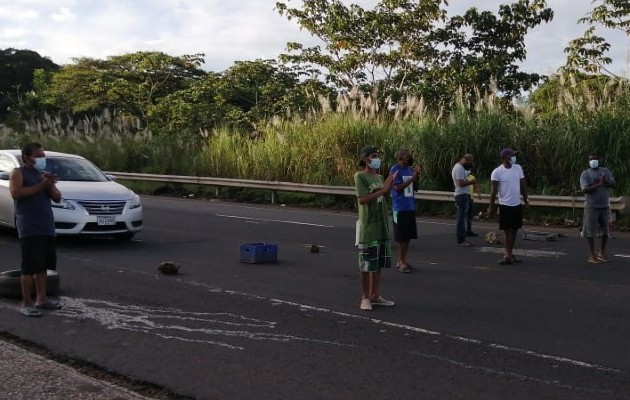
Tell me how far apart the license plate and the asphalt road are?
A: 44 cm

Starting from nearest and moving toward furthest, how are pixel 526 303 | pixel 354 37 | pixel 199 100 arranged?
pixel 526 303
pixel 354 37
pixel 199 100

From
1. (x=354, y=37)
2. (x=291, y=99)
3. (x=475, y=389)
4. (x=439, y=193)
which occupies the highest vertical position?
(x=354, y=37)

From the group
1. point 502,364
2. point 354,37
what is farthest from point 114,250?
point 354,37

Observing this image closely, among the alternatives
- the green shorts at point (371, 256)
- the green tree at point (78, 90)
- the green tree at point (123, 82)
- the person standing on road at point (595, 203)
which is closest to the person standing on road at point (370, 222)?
the green shorts at point (371, 256)

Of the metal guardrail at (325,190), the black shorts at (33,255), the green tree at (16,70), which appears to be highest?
the green tree at (16,70)

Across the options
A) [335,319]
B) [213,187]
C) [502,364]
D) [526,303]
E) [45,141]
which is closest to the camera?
[502,364]

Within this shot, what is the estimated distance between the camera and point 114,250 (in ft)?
38.3

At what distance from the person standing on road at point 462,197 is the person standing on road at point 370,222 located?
5.47 metres

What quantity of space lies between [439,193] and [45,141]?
73.3 feet

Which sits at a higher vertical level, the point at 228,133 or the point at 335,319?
the point at 228,133

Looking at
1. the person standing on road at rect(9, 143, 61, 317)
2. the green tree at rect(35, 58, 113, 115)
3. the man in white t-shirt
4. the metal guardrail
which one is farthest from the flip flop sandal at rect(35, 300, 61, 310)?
the green tree at rect(35, 58, 113, 115)

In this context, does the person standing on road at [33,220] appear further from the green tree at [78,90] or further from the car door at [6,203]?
the green tree at [78,90]

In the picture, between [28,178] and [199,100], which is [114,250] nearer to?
[28,178]

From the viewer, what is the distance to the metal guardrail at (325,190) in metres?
15.7
